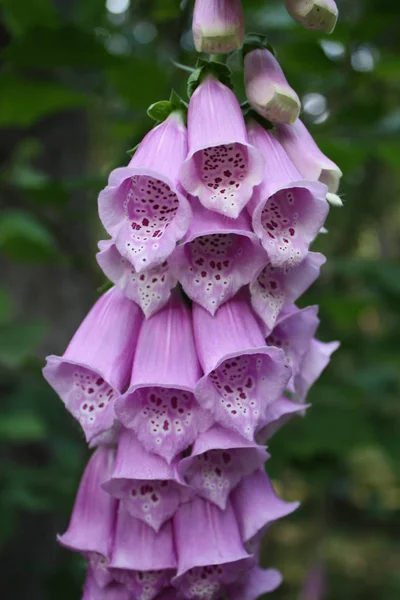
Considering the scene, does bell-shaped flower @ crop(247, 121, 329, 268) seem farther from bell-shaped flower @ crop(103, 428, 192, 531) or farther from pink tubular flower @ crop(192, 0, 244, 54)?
bell-shaped flower @ crop(103, 428, 192, 531)

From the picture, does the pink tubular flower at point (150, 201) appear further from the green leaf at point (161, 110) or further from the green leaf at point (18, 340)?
the green leaf at point (18, 340)

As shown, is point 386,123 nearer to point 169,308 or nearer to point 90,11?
point 90,11

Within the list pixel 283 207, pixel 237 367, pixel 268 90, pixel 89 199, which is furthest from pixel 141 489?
pixel 89 199

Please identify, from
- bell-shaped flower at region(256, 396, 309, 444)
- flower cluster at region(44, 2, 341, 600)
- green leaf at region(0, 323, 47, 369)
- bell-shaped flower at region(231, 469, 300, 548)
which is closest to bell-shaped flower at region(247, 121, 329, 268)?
flower cluster at region(44, 2, 341, 600)

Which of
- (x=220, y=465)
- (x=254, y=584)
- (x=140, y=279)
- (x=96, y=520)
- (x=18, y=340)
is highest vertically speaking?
(x=140, y=279)

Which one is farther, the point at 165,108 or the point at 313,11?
the point at 165,108

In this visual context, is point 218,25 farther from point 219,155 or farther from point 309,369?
point 309,369

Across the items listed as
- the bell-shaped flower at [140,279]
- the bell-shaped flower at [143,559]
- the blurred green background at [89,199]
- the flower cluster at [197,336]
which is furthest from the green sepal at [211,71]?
the bell-shaped flower at [143,559]
